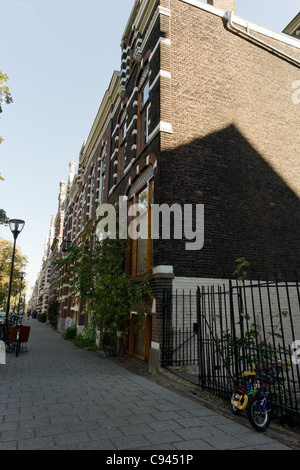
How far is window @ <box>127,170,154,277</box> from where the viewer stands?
10.3m

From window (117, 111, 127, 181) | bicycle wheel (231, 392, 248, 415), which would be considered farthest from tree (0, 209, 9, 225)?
bicycle wheel (231, 392, 248, 415)

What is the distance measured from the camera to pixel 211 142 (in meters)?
10.6

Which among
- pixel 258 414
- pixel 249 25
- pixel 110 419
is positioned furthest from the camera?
pixel 249 25

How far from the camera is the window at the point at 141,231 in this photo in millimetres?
10312

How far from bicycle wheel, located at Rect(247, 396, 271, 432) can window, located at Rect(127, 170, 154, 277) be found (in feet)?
18.3

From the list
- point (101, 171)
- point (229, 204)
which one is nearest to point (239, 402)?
point (229, 204)

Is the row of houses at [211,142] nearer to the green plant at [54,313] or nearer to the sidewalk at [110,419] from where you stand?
the sidewalk at [110,419]

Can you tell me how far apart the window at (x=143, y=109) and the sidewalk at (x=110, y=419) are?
8581 millimetres

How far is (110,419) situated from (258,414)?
6.87 feet

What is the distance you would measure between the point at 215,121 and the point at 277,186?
3267 mm

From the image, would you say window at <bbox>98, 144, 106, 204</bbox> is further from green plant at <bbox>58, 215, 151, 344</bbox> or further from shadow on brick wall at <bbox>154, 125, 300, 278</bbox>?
shadow on brick wall at <bbox>154, 125, 300, 278</bbox>

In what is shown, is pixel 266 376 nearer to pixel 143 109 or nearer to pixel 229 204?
pixel 229 204

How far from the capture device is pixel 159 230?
9.25 meters
